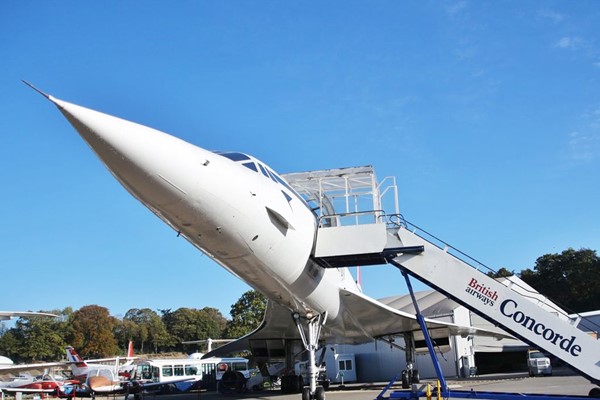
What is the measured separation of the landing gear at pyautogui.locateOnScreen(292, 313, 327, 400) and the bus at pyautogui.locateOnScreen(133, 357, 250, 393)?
14457mm

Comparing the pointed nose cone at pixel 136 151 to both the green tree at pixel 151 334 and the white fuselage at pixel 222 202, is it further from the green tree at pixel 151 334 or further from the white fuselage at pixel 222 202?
the green tree at pixel 151 334

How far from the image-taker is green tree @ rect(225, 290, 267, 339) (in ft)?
161

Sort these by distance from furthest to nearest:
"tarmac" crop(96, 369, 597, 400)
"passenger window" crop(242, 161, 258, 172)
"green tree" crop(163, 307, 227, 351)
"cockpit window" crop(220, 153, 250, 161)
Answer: "green tree" crop(163, 307, 227, 351), "tarmac" crop(96, 369, 597, 400), "passenger window" crop(242, 161, 258, 172), "cockpit window" crop(220, 153, 250, 161)

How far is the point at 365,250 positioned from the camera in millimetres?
9555

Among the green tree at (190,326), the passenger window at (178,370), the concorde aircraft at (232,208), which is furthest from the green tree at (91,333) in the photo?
the concorde aircraft at (232,208)

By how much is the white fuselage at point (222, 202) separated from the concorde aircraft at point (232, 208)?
12 millimetres

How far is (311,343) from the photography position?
10.8 m

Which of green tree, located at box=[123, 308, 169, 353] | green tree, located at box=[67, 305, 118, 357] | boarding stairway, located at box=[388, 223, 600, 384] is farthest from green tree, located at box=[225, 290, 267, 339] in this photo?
boarding stairway, located at box=[388, 223, 600, 384]

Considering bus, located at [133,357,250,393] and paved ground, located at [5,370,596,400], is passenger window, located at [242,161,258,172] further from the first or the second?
bus, located at [133,357,250,393]

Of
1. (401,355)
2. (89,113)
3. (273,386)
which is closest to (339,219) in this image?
(89,113)

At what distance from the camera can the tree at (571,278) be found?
50562mm

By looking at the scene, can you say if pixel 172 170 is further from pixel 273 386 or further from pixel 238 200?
pixel 273 386

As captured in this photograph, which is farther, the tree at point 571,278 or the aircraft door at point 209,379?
the tree at point 571,278

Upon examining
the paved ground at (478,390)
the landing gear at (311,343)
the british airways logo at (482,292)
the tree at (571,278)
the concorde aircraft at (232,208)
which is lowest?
the paved ground at (478,390)
